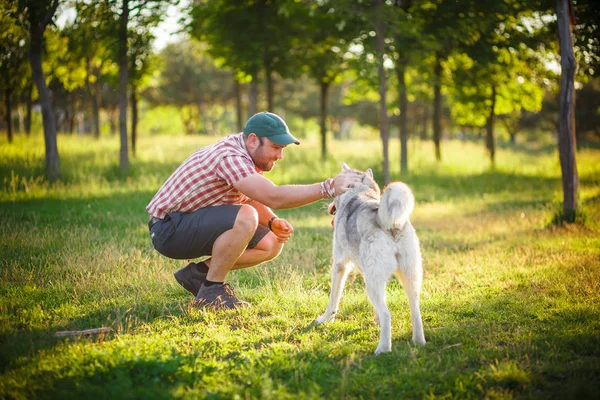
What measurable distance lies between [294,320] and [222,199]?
1.43m

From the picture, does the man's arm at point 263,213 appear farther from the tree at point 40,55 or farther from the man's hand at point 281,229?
the tree at point 40,55

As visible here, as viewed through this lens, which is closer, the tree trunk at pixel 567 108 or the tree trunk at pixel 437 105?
the tree trunk at pixel 567 108

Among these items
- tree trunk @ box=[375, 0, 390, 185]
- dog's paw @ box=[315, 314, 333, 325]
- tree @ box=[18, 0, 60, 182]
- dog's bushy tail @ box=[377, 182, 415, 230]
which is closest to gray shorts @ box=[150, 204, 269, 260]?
dog's paw @ box=[315, 314, 333, 325]

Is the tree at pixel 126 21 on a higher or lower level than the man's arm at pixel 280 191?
higher

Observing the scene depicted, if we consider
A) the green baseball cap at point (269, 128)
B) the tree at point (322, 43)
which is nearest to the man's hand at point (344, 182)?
the green baseball cap at point (269, 128)

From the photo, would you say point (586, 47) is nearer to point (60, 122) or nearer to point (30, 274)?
point (30, 274)

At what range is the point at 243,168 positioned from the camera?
4391mm

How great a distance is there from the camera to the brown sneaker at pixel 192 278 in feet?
16.5

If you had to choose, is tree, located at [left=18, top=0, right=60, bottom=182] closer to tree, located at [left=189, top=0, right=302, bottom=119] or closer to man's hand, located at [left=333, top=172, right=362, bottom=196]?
tree, located at [left=189, top=0, right=302, bottom=119]

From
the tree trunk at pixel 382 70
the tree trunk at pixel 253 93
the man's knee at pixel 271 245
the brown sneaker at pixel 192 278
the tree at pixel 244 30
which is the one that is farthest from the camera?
the tree trunk at pixel 253 93

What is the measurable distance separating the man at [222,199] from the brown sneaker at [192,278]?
0.03ft

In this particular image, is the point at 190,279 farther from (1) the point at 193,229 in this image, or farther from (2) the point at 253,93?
(2) the point at 253,93

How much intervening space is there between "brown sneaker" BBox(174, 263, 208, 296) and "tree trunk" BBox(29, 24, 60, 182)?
842cm

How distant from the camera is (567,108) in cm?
905
